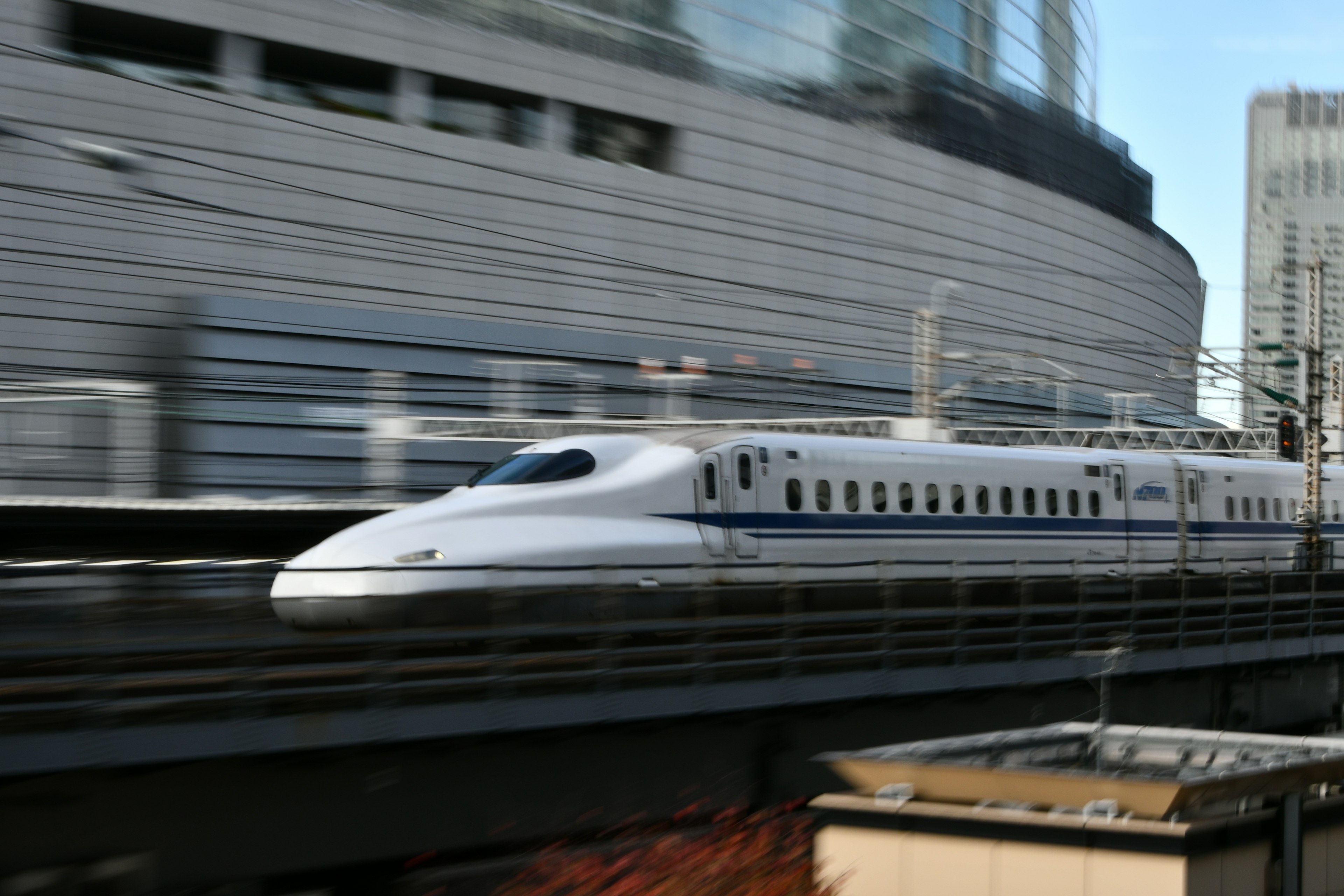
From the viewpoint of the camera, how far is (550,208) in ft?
113

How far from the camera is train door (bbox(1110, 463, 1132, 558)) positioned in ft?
71.3

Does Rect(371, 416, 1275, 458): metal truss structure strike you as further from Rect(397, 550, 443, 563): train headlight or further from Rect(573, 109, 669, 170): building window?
Result: Rect(397, 550, 443, 563): train headlight

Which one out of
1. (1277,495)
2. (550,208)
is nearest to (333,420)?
(550,208)

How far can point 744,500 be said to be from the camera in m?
16.0

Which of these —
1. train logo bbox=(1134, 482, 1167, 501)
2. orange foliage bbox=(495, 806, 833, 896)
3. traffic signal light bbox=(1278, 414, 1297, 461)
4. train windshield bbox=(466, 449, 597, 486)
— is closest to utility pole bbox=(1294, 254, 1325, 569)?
traffic signal light bbox=(1278, 414, 1297, 461)

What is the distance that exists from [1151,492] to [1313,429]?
5.59m

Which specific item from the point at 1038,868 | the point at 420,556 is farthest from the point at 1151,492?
the point at 1038,868

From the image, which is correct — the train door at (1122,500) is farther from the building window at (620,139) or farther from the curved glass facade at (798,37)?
the curved glass facade at (798,37)

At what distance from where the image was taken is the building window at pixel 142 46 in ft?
93.7

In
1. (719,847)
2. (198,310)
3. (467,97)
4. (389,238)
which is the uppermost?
(467,97)

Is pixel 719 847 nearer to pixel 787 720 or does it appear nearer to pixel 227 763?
pixel 787 720

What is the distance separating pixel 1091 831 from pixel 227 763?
5230mm

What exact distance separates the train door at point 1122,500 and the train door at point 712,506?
8746 millimetres

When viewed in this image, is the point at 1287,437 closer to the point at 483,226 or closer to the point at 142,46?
the point at 483,226
